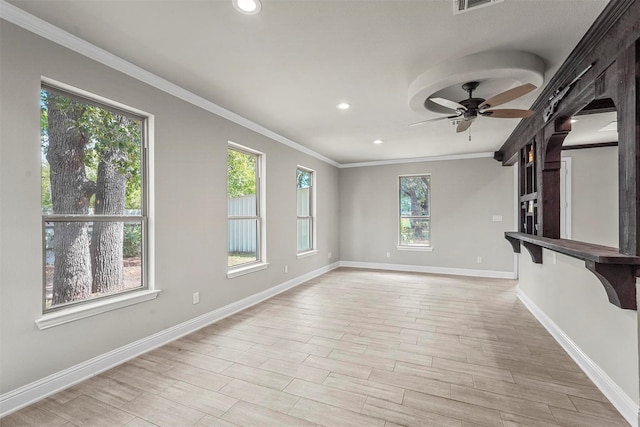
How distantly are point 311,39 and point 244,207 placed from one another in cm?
263

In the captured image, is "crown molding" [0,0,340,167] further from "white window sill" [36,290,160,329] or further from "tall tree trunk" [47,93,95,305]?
"white window sill" [36,290,160,329]

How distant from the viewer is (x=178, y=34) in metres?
2.16

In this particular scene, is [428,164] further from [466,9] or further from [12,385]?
[12,385]

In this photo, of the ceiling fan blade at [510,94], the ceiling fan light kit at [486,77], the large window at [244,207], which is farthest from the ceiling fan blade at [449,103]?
the large window at [244,207]

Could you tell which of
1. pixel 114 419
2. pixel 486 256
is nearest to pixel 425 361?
pixel 114 419

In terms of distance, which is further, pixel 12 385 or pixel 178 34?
pixel 178 34

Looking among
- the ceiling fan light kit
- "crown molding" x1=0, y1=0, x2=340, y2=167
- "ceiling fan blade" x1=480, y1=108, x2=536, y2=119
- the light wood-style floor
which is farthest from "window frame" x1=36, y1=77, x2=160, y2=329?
"ceiling fan blade" x1=480, y1=108, x2=536, y2=119

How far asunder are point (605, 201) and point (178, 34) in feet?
22.0

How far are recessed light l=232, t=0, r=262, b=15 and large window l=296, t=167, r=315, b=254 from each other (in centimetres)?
377

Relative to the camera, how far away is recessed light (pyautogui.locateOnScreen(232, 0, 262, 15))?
1.81 m

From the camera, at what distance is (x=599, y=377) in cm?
224

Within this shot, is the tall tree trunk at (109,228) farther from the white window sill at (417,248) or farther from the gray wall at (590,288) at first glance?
the white window sill at (417,248)

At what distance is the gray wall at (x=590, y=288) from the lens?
1981 millimetres

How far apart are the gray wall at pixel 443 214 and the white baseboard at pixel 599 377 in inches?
114
